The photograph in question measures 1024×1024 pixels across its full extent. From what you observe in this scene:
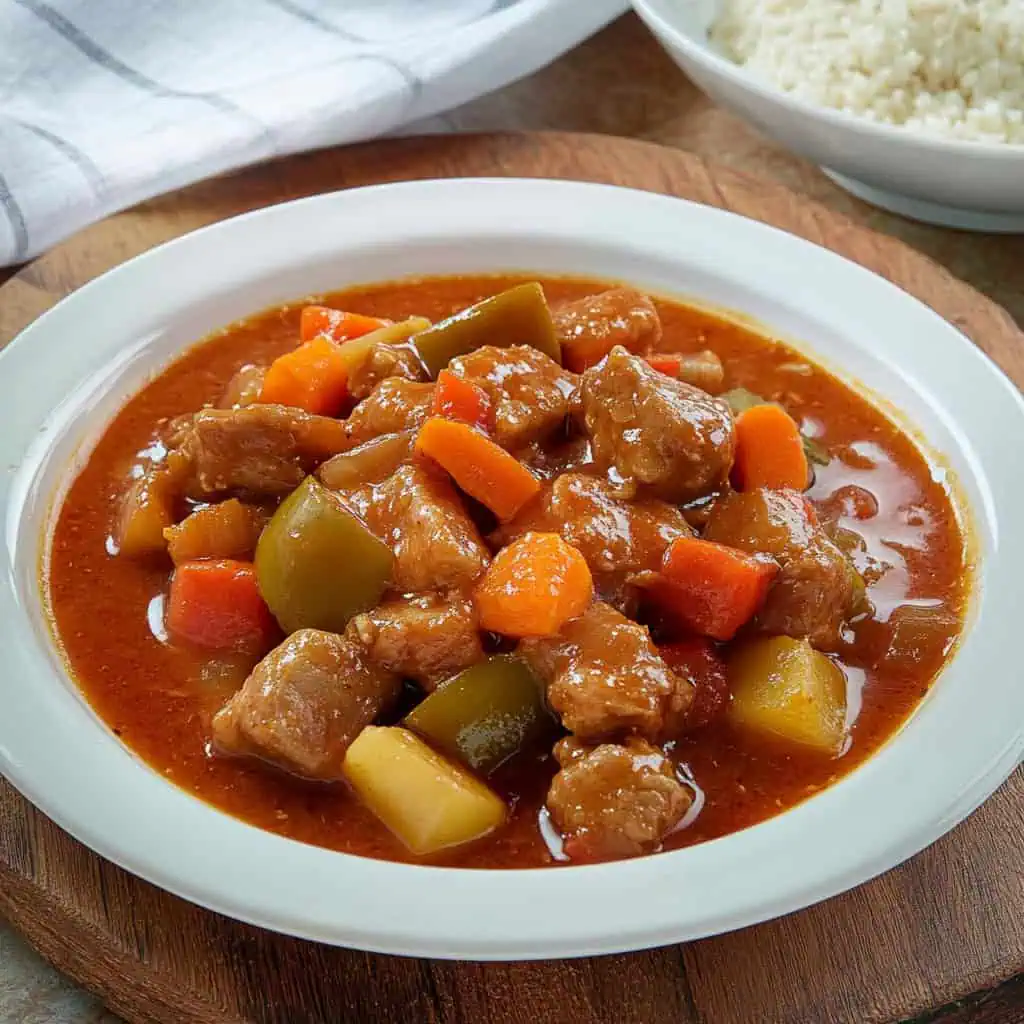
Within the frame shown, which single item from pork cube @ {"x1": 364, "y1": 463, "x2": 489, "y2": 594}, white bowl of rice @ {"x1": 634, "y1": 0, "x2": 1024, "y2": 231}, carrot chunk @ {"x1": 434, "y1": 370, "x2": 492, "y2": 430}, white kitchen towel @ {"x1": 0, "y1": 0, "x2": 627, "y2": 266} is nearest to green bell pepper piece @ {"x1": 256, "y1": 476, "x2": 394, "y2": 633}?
pork cube @ {"x1": 364, "y1": 463, "x2": 489, "y2": 594}

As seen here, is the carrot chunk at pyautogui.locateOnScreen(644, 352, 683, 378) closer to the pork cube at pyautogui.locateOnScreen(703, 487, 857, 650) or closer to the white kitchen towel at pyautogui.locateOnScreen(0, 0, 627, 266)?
the pork cube at pyautogui.locateOnScreen(703, 487, 857, 650)

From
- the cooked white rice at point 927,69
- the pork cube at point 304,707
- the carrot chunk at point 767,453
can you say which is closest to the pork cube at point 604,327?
the carrot chunk at point 767,453

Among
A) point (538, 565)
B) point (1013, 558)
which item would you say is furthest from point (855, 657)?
point (538, 565)

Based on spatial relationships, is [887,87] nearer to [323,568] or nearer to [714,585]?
[714,585]

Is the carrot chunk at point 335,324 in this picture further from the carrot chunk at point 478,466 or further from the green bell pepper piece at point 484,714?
the green bell pepper piece at point 484,714

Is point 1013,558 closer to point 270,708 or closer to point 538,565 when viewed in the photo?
point 538,565

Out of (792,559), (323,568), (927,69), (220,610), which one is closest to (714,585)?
(792,559)
